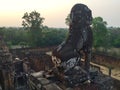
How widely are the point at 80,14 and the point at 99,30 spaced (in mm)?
16606

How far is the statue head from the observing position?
5.49m

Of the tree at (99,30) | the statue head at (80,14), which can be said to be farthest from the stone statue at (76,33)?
the tree at (99,30)

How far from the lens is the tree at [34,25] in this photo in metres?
24.1

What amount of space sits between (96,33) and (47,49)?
616 cm

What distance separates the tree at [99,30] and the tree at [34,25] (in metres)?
7.17

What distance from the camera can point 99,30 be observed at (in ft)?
70.9

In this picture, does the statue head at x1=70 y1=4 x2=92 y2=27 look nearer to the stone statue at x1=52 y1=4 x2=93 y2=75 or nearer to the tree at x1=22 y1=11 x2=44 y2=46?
the stone statue at x1=52 y1=4 x2=93 y2=75

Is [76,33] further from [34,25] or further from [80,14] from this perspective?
[34,25]

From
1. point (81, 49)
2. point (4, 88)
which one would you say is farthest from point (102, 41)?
point (81, 49)

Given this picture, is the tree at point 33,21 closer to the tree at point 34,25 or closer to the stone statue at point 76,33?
the tree at point 34,25

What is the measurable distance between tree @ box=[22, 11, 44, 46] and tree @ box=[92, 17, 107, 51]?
7.17 metres

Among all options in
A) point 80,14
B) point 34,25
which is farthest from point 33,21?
point 80,14

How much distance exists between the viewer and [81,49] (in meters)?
5.78

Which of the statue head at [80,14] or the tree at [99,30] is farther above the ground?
the statue head at [80,14]
